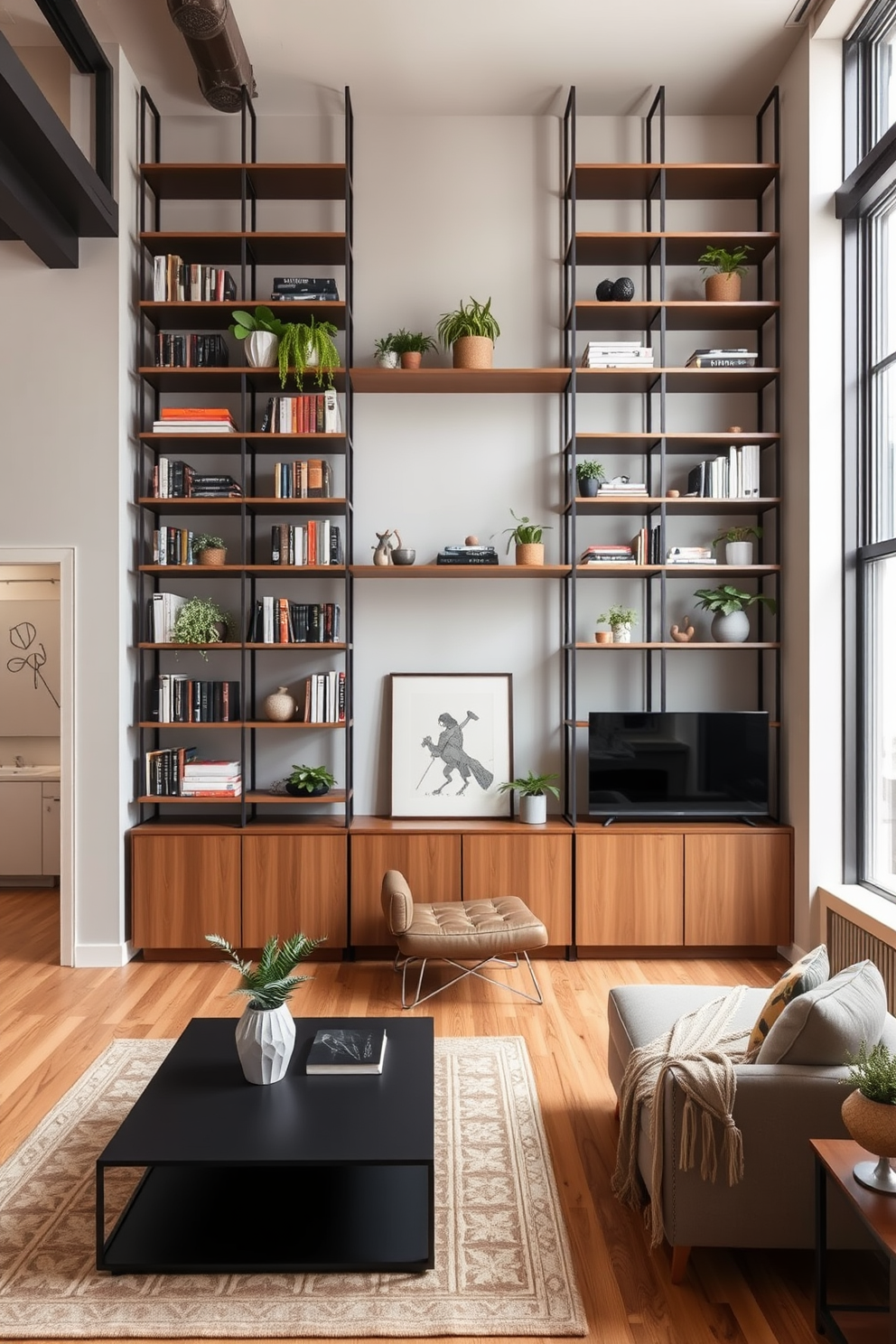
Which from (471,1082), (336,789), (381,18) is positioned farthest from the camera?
(336,789)

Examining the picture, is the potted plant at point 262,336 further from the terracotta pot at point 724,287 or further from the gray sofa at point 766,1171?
the gray sofa at point 766,1171

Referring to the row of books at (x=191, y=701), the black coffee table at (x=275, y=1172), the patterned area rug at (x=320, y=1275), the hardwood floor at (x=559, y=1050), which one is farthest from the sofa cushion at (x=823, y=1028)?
the row of books at (x=191, y=701)

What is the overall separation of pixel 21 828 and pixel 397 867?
2.79 metres

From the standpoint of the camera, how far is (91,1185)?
2570 millimetres

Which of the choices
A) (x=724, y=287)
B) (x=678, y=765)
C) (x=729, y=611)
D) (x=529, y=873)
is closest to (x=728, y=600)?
(x=729, y=611)

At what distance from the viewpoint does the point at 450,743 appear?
495 centimetres

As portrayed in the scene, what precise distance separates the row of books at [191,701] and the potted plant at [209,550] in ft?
1.98

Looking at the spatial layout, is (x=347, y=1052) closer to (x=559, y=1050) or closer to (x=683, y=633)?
(x=559, y=1050)

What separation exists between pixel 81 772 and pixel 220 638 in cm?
94

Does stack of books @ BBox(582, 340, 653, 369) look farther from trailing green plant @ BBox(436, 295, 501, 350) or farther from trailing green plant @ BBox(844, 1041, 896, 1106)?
trailing green plant @ BBox(844, 1041, 896, 1106)

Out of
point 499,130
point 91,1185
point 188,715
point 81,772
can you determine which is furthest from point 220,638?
point 499,130

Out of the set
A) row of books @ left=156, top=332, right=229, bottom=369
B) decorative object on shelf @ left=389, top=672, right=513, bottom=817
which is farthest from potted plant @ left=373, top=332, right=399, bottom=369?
decorative object on shelf @ left=389, top=672, right=513, bottom=817

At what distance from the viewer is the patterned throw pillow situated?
91.7 inches

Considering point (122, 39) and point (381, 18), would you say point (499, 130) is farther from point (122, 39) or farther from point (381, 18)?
point (122, 39)
